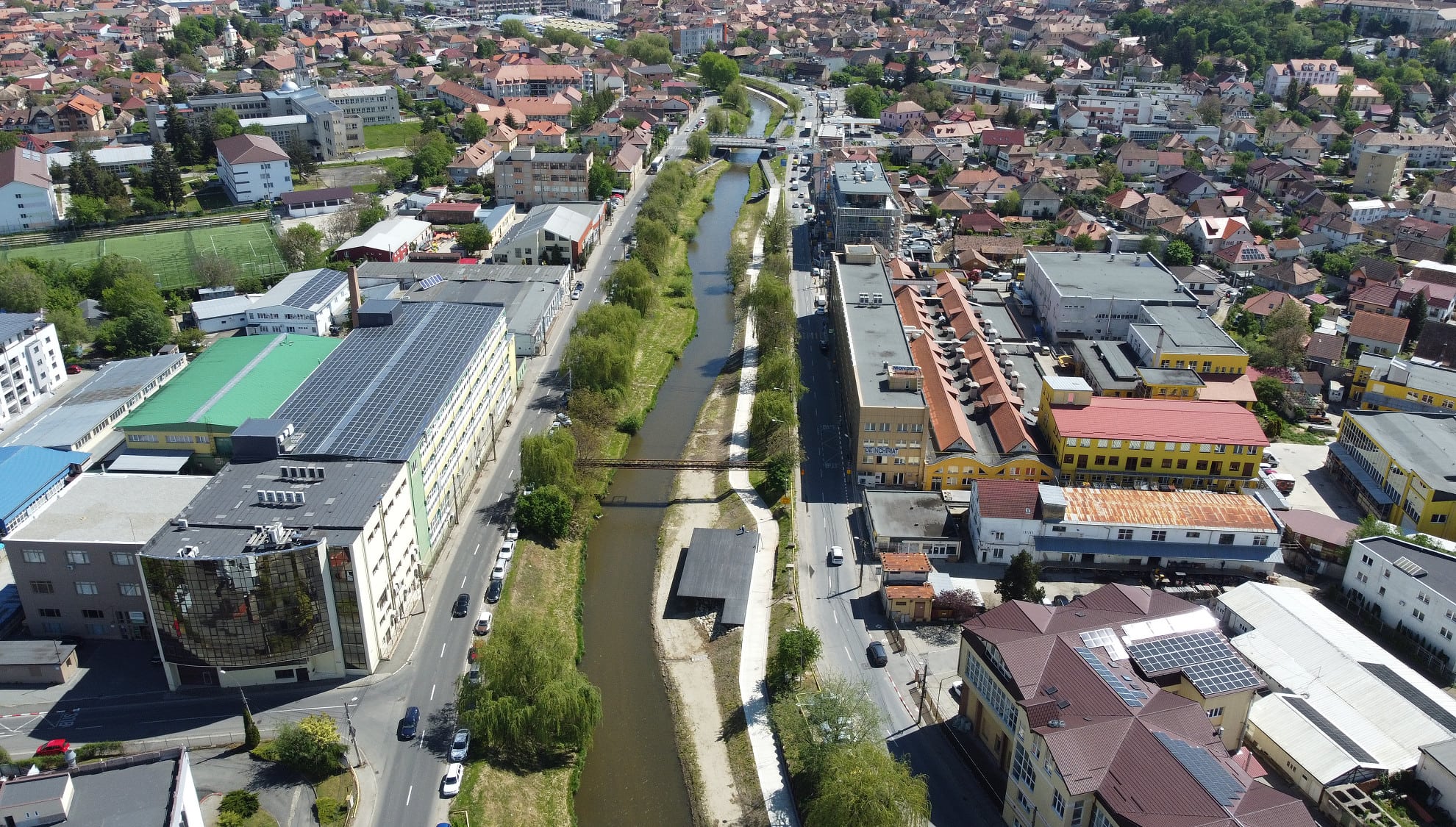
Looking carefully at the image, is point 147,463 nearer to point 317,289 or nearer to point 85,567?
point 85,567

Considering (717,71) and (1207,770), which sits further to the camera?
(717,71)

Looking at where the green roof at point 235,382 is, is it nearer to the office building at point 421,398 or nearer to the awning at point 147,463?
the awning at point 147,463

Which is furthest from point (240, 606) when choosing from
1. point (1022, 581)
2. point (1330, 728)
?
point (1330, 728)

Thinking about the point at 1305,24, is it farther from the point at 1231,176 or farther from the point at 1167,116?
the point at 1231,176

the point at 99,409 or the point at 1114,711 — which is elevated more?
the point at 1114,711

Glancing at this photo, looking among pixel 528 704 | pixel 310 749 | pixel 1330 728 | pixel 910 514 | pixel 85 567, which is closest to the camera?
pixel 310 749

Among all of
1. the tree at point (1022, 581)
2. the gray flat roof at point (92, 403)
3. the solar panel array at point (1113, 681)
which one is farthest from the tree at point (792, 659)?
the gray flat roof at point (92, 403)
